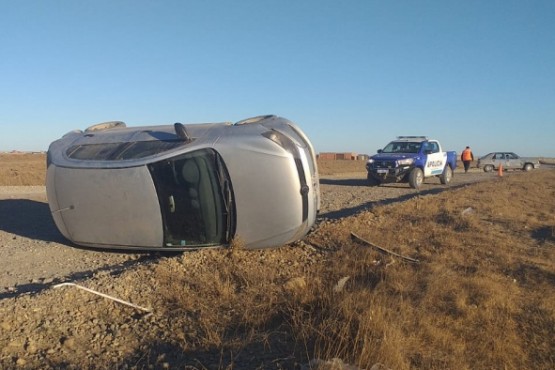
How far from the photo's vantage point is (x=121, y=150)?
7.52m

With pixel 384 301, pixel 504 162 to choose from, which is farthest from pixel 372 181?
pixel 504 162

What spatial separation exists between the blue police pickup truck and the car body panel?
40.9ft

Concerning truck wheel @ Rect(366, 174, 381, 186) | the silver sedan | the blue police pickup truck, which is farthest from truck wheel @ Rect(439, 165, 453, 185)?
the silver sedan

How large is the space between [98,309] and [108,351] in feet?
2.92

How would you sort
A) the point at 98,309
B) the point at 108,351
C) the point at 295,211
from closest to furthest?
the point at 108,351 < the point at 98,309 < the point at 295,211

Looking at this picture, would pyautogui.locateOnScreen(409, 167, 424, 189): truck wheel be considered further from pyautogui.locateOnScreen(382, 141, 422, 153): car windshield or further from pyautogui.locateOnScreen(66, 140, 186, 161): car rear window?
pyautogui.locateOnScreen(66, 140, 186, 161): car rear window

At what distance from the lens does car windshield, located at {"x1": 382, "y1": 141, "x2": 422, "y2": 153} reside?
2012 cm

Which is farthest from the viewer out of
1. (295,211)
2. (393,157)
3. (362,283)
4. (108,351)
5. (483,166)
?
(483,166)

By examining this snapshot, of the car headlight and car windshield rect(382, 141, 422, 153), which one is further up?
car windshield rect(382, 141, 422, 153)

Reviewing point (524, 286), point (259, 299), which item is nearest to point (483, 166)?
point (524, 286)

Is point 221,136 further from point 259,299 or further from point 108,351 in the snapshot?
point 108,351

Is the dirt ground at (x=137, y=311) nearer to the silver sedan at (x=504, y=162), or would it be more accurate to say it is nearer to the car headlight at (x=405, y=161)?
the car headlight at (x=405, y=161)

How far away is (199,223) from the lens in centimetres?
704

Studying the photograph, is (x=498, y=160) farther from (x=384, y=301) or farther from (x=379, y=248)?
(x=384, y=301)
